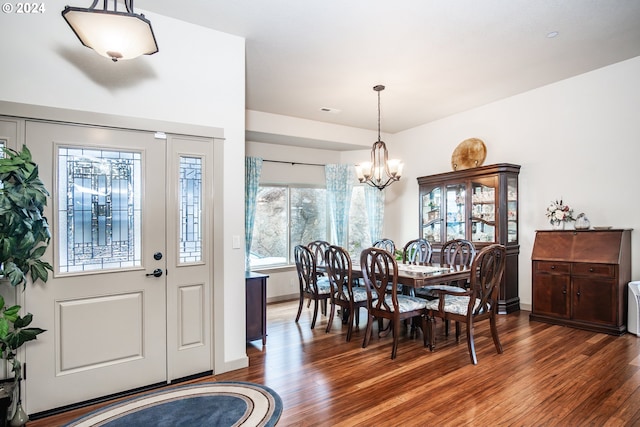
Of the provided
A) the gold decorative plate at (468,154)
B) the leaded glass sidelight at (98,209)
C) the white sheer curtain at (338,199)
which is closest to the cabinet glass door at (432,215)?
the gold decorative plate at (468,154)

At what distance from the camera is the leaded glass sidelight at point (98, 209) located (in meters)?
2.58

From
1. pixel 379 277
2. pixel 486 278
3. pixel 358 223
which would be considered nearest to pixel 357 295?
pixel 379 277

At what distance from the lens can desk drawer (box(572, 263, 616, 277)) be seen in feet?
13.0

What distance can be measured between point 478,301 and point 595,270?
1.65 metres

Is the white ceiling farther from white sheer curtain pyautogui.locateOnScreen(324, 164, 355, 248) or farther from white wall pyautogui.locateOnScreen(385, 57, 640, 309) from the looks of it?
white sheer curtain pyautogui.locateOnScreen(324, 164, 355, 248)

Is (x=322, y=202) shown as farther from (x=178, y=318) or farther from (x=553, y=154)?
→ (x=178, y=318)

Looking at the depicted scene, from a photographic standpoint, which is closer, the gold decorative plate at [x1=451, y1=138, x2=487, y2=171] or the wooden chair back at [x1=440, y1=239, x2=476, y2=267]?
the wooden chair back at [x1=440, y1=239, x2=476, y2=267]

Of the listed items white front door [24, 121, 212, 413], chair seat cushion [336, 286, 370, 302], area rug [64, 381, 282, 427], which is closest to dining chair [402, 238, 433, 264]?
chair seat cushion [336, 286, 370, 302]

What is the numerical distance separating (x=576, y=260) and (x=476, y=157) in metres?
2.09

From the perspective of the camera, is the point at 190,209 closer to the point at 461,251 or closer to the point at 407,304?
the point at 407,304

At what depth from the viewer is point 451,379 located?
2.94m

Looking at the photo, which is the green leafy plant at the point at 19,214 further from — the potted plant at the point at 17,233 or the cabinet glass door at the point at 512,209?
the cabinet glass door at the point at 512,209

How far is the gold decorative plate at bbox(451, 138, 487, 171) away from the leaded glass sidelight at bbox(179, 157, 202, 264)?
170 inches

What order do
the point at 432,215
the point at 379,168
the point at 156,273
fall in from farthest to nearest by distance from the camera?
the point at 432,215, the point at 379,168, the point at 156,273
